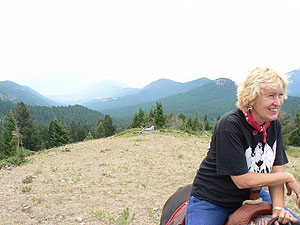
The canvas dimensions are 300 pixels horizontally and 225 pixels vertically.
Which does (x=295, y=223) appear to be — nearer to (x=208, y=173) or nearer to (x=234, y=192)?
(x=234, y=192)

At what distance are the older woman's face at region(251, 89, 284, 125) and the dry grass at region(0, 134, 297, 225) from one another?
3642mm

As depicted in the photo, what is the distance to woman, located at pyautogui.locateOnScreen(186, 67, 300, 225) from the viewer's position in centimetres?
195

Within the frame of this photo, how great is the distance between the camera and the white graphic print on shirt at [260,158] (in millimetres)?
2100

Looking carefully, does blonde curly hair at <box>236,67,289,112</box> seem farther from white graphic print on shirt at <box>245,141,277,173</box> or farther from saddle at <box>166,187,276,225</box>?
saddle at <box>166,187,276,225</box>

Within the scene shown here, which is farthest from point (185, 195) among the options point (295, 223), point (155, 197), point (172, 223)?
point (155, 197)

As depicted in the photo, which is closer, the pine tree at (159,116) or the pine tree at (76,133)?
the pine tree at (159,116)

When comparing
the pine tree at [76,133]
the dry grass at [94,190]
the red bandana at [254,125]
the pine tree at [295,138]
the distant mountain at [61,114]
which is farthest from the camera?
the distant mountain at [61,114]

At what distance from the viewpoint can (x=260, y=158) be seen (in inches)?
84.8

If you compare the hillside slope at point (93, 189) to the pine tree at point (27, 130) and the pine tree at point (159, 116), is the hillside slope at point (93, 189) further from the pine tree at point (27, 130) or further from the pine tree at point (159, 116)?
the pine tree at point (27, 130)

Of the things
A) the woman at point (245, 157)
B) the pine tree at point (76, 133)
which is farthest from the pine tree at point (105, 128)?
the woman at point (245, 157)

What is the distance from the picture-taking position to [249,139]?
6.75 feet

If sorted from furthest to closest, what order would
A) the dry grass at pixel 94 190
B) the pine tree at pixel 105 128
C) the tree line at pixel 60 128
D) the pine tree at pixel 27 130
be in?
the pine tree at pixel 105 128 → the pine tree at pixel 27 130 → the tree line at pixel 60 128 → the dry grass at pixel 94 190

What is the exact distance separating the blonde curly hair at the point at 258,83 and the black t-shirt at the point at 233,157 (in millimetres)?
175

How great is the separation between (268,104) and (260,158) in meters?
0.60
